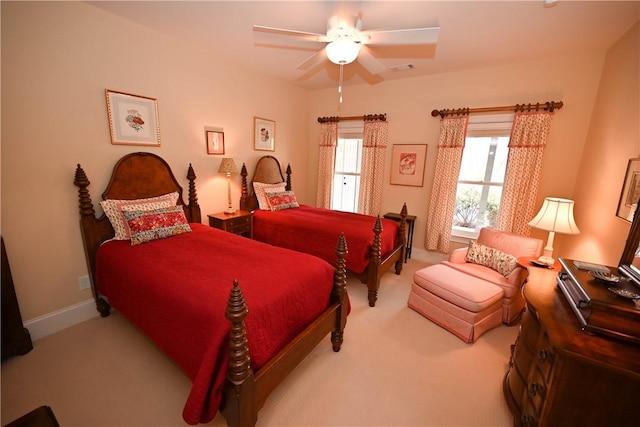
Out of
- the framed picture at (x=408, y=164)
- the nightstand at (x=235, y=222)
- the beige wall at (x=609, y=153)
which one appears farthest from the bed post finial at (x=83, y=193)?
the beige wall at (x=609, y=153)

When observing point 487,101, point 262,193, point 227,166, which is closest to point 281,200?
point 262,193

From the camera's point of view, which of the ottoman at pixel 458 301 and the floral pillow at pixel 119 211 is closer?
the ottoman at pixel 458 301

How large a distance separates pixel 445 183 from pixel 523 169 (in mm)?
869

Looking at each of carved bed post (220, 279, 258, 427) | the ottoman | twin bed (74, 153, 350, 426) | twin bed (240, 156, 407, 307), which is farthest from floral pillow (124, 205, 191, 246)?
the ottoman

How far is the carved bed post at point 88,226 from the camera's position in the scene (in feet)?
7.18

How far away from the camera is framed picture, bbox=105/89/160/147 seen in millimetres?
2381

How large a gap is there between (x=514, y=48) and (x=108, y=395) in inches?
181

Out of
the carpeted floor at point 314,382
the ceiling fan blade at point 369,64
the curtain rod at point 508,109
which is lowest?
the carpeted floor at point 314,382

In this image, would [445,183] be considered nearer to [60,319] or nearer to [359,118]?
[359,118]

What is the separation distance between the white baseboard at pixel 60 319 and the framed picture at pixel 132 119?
5.15 ft

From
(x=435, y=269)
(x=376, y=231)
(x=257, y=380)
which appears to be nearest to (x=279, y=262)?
(x=257, y=380)

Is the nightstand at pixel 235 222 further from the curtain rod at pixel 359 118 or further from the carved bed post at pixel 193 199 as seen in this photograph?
the curtain rod at pixel 359 118

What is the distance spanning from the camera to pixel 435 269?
2.58 metres

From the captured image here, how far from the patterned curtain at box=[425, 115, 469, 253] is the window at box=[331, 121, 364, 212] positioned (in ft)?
4.23
